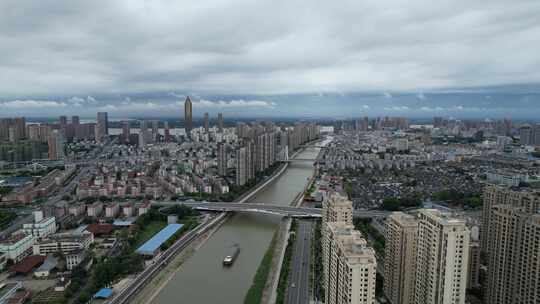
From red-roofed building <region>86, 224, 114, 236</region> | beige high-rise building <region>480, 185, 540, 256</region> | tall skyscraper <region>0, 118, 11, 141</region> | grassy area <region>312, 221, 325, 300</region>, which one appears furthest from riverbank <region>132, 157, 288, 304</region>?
tall skyscraper <region>0, 118, 11, 141</region>

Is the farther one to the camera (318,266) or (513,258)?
(318,266)

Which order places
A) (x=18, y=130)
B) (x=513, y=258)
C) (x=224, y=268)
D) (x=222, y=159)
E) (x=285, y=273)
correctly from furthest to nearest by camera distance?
(x=18, y=130)
(x=222, y=159)
(x=224, y=268)
(x=285, y=273)
(x=513, y=258)

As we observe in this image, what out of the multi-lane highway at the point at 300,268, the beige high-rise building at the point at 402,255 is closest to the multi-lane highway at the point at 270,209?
the multi-lane highway at the point at 300,268

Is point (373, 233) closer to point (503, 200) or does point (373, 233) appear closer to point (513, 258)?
point (503, 200)

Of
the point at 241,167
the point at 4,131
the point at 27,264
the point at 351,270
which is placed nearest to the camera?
the point at 351,270

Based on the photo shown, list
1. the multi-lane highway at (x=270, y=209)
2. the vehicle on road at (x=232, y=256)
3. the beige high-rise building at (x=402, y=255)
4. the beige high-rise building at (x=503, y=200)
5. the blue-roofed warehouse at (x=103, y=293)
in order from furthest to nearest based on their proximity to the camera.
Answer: the multi-lane highway at (x=270, y=209) < the vehicle on road at (x=232, y=256) < the beige high-rise building at (x=503, y=200) < the blue-roofed warehouse at (x=103, y=293) < the beige high-rise building at (x=402, y=255)

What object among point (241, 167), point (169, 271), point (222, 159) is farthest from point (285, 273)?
point (222, 159)

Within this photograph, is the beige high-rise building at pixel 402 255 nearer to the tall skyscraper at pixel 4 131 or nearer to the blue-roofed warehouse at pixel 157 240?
the blue-roofed warehouse at pixel 157 240
